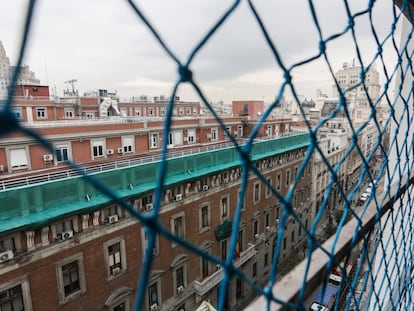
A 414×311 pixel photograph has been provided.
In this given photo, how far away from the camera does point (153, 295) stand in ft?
12.0

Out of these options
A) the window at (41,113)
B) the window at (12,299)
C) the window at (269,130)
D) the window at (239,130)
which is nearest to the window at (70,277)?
the window at (12,299)

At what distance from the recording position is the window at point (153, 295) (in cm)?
359

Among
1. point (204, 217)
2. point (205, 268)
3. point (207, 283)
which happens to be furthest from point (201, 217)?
point (207, 283)

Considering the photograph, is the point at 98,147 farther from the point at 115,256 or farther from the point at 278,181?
the point at 278,181

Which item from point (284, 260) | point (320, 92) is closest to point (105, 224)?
point (284, 260)

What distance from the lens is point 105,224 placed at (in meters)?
3.11

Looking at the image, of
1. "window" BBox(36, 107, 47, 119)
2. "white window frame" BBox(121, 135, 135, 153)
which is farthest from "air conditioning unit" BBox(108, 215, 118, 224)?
"window" BBox(36, 107, 47, 119)

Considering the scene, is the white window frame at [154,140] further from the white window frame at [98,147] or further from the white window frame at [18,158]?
the white window frame at [18,158]

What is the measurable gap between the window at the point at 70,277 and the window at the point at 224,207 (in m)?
2.14

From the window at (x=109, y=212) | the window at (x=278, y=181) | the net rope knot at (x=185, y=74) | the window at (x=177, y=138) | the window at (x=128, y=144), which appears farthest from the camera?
the window at (x=278, y=181)

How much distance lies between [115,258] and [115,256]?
0.02 m

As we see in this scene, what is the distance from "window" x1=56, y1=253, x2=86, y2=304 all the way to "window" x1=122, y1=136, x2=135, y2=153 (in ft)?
6.17

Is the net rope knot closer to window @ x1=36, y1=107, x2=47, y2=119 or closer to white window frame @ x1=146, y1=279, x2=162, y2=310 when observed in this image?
white window frame @ x1=146, y1=279, x2=162, y2=310

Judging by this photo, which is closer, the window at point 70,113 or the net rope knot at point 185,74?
the net rope knot at point 185,74
